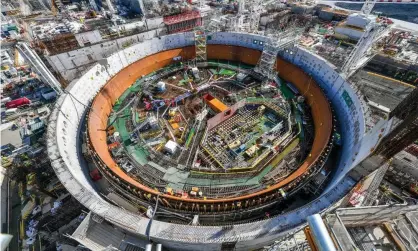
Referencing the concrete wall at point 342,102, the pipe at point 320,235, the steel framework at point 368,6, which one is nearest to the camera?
the pipe at point 320,235

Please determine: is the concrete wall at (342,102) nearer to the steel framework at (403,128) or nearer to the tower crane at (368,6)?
the steel framework at (403,128)

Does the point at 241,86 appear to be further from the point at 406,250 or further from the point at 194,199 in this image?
the point at 406,250

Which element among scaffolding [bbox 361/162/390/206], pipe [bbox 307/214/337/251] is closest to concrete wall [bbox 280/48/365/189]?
scaffolding [bbox 361/162/390/206]

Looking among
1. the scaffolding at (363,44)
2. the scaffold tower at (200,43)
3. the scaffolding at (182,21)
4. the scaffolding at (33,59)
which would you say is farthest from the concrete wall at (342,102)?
the scaffolding at (33,59)

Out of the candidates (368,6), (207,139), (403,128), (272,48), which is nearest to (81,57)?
(207,139)

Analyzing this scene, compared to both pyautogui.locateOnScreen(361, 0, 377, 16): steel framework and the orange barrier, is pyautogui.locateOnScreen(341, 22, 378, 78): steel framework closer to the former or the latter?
the orange barrier

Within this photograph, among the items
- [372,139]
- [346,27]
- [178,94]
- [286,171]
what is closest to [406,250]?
[372,139]
